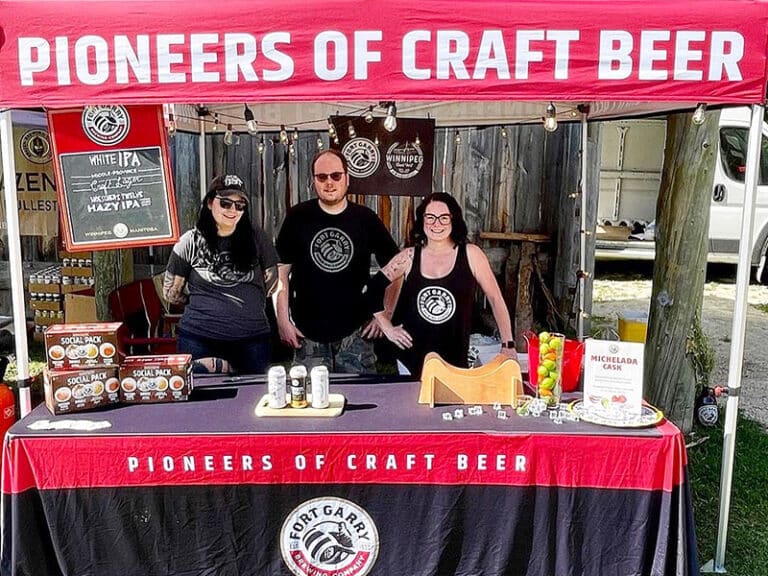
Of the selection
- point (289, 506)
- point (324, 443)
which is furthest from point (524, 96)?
point (289, 506)

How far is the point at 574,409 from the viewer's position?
2797 millimetres

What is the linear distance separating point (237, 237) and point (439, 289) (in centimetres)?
100

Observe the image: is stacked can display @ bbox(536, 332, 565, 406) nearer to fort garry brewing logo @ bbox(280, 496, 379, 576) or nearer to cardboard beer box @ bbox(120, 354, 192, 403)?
fort garry brewing logo @ bbox(280, 496, 379, 576)

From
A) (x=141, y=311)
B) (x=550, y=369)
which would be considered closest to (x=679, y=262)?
(x=550, y=369)

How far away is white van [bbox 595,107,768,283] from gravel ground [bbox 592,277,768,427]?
494 millimetres

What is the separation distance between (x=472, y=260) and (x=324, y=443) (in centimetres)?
132

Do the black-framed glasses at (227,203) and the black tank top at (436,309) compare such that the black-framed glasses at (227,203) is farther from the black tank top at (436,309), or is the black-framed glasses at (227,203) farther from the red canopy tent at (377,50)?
the black tank top at (436,309)

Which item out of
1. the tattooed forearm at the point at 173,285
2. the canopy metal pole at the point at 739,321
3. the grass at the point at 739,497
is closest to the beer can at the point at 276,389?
the tattooed forearm at the point at 173,285

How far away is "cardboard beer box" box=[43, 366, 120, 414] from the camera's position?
274cm

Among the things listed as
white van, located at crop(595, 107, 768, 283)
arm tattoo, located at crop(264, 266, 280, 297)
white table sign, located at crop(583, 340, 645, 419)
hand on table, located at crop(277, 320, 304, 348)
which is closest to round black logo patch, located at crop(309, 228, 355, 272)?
hand on table, located at crop(277, 320, 304, 348)

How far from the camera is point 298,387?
2.77 meters

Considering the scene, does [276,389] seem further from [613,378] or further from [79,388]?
[613,378]

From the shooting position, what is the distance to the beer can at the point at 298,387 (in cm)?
275

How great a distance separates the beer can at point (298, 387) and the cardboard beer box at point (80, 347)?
70cm
